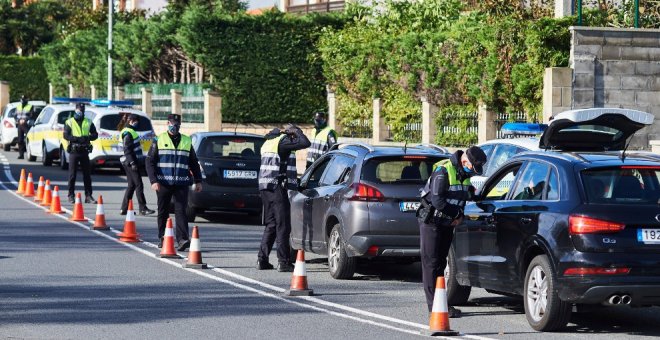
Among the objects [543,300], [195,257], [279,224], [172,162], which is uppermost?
[172,162]

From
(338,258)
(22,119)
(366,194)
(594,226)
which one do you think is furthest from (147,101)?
(594,226)

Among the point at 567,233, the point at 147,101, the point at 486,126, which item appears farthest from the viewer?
the point at 147,101

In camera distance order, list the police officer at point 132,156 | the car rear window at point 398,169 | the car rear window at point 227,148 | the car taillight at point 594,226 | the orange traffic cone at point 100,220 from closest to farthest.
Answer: the car taillight at point 594,226 < the car rear window at point 398,169 < the orange traffic cone at point 100,220 < the car rear window at point 227,148 < the police officer at point 132,156

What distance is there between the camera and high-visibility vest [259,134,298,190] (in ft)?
53.5

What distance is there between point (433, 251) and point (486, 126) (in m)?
15.3

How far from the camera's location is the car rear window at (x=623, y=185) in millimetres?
11375

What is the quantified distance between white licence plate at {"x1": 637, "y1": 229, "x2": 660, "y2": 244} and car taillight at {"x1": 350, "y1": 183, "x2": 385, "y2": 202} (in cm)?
442

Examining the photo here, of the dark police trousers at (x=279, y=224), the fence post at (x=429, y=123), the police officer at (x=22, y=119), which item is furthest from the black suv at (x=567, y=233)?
the police officer at (x=22, y=119)

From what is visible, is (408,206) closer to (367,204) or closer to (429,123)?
(367,204)

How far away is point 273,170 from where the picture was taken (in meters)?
16.4

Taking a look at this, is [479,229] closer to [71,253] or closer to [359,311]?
[359,311]

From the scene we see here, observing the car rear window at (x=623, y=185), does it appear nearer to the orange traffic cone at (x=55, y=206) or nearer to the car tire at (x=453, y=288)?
the car tire at (x=453, y=288)

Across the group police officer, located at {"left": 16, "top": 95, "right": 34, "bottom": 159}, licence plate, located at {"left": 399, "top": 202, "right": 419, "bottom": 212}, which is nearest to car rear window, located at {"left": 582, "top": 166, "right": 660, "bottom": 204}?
licence plate, located at {"left": 399, "top": 202, "right": 419, "bottom": 212}

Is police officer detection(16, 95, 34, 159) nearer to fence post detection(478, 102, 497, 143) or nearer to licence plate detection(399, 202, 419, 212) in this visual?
fence post detection(478, 102, 497, 143)
